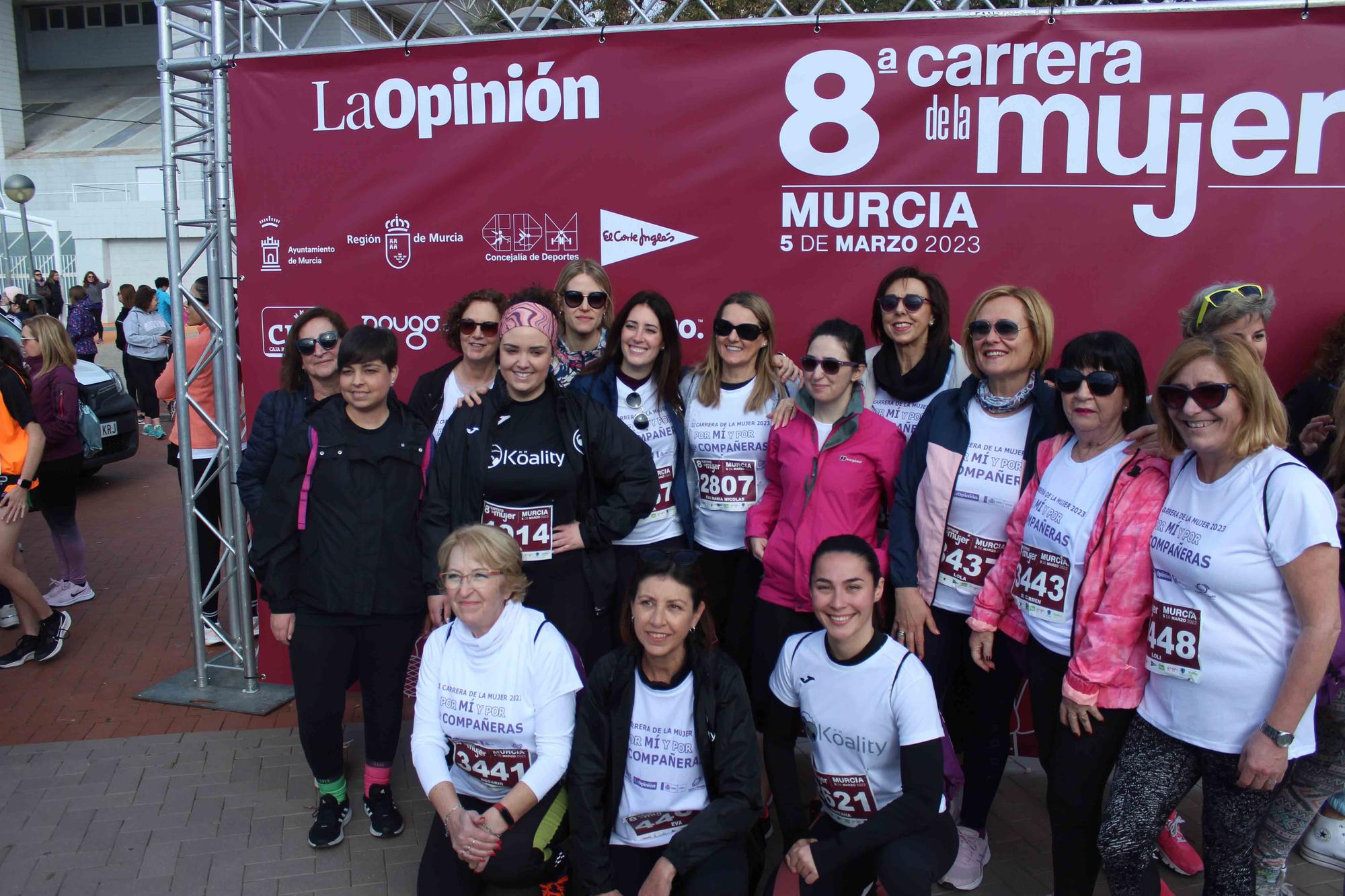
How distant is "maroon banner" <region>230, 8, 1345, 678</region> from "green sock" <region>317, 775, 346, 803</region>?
1916mm

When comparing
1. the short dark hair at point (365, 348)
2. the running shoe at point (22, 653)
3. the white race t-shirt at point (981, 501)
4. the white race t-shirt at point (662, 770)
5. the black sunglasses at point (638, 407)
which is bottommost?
the running shoe at point (22, 653)

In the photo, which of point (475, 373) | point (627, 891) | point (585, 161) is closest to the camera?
point (627, 891)

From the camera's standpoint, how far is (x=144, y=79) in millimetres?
33281

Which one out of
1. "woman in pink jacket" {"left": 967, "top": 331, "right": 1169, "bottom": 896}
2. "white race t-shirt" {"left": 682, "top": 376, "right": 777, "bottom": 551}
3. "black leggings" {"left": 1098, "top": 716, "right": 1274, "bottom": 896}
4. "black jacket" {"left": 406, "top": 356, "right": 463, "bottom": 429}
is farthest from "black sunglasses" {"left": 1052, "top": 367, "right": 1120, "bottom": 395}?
"black jacket" {"left": 406, "top": 356, "right": 463, "bottom": 429}

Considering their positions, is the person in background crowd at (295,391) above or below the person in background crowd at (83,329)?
below

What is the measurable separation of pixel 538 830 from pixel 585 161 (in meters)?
2.83

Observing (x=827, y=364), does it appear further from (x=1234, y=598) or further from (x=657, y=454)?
(x=1234, y=598)

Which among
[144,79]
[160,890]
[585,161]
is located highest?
[144,79]

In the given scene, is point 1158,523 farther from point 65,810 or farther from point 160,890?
point 65,810

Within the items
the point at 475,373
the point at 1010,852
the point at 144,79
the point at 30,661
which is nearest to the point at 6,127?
the point at 144,79

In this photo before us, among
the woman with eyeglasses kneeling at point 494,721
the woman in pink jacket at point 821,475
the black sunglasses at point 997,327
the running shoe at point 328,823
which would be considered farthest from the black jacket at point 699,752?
the black sunglasses at point 997,327

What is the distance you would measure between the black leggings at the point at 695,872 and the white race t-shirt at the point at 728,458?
1.11 metres

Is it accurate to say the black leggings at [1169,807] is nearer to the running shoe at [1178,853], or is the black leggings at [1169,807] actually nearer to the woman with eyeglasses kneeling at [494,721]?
the running shoe at [1178,853]

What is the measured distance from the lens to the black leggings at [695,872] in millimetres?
2697
